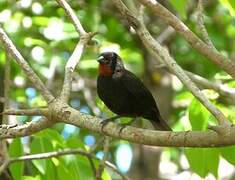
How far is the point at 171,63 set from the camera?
275cm

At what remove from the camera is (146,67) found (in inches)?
239

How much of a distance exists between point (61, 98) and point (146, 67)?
3180mm

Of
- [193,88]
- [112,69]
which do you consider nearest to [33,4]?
[112,69]

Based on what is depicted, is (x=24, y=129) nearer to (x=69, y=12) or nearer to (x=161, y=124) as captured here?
(x=69, y=12)

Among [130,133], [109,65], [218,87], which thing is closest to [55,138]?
[109,65]

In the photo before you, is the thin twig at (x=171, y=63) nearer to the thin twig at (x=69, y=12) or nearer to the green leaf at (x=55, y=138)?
the thin twig at (x=69, y=12)

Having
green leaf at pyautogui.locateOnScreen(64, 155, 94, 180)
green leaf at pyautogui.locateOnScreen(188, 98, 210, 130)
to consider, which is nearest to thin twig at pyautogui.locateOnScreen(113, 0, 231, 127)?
green leaf at pyautogui.locateOnScreen(188, 98, 210, 130)

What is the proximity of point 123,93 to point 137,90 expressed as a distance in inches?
3.6

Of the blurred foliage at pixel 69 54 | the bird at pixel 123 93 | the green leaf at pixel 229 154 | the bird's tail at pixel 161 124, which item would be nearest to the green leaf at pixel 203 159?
the green leaf at pixel 229 154

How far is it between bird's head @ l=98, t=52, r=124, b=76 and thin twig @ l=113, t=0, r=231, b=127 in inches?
45.0

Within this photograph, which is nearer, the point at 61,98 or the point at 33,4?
the point at 61,98

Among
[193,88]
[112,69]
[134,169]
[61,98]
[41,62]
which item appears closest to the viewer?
[193,88]

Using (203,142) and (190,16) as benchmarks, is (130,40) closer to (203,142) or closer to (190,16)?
(190,16)

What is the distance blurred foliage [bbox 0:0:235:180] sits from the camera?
3.47 m
